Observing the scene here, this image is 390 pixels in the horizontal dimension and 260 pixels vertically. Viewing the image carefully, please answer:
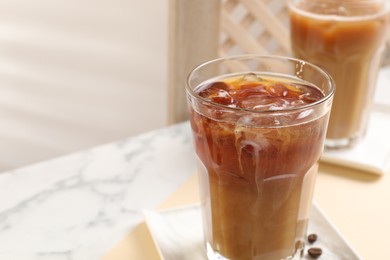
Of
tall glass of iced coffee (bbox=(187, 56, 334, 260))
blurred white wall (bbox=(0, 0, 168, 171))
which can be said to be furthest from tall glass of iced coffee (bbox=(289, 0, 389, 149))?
blurred white wall (bbox=(0, 0, 168, 171))

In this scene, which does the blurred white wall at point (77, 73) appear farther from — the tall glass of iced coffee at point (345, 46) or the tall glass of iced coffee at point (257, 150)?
the tall glass of iced coffee at point (257, 150)

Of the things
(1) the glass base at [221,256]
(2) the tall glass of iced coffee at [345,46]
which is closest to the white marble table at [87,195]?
(1) the glass base at [221,256]

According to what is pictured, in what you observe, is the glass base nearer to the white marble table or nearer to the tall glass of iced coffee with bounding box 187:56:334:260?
the tall glass of iced coffee with bounding box 187:56:334:260

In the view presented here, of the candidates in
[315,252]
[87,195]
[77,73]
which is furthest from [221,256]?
[77,73]

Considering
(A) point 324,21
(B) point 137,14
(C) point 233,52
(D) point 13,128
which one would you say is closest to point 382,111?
(A) point 324,21

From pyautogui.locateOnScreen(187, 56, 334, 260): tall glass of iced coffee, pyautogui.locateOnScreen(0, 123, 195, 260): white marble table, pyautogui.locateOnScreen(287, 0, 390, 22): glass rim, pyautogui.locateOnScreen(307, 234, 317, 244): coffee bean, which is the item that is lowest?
pyautogui.locateOnScreen(0, 123, 195, 260): white marble table

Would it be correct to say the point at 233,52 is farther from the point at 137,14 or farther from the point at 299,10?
the point at 299,10

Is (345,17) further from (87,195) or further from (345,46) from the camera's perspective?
(87,195)
